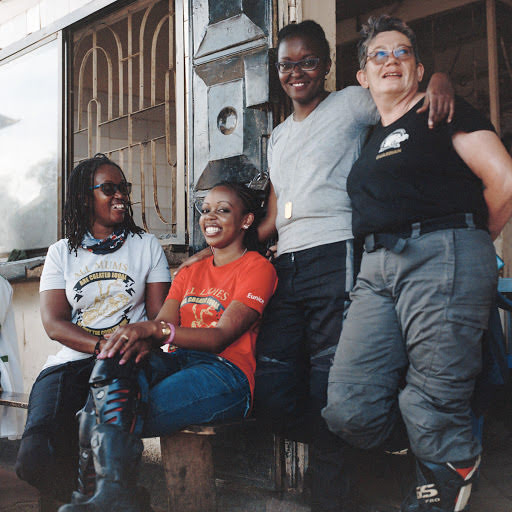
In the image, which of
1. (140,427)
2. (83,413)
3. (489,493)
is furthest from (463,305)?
(489,493)

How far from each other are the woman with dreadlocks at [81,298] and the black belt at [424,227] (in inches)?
47.0

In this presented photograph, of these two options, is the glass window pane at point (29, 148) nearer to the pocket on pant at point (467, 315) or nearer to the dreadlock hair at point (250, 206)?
the dreadlock hair at point (250, 206)

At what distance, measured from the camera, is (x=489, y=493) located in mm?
2928

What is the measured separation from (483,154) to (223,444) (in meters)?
1.98

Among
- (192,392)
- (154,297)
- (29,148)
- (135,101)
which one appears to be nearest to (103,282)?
(154,297)

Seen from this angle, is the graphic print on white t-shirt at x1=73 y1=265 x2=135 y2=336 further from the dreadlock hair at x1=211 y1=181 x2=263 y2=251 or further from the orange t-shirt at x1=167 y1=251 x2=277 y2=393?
the dreadlock hair at x1=211 y1=181 x2=263 y2=251

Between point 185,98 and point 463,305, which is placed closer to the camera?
point 463,305

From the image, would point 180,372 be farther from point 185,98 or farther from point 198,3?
point 198,3

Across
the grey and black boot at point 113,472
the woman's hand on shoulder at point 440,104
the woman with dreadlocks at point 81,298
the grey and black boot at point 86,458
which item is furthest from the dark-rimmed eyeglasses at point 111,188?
the woman's hand on shoulder at point 440,104

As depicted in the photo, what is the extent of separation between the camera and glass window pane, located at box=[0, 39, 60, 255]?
4.68 m

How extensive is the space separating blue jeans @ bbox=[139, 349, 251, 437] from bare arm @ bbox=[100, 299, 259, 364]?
0.32 feet

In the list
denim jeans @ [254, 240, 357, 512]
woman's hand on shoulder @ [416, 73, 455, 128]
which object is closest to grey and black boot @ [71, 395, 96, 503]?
denim jeans @ [254, 240, 357, 512]

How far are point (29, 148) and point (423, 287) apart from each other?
391 cm

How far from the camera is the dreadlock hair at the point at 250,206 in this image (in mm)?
2764
